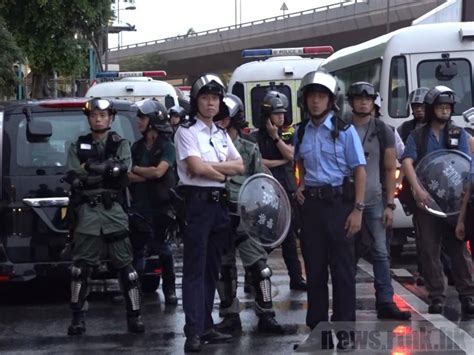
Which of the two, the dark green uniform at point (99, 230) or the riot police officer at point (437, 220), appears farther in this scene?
the riot police officer at point (437, 220)

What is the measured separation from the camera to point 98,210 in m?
8.52

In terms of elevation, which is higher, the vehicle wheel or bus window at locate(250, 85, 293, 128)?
bus window at locate(250, 85, 293, 128)

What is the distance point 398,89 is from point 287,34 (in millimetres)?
51761

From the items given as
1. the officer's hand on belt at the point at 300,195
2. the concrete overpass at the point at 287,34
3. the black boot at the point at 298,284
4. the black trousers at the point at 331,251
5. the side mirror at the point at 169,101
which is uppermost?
the concrete overpass at the point at 287,34

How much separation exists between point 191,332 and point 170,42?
6981cm

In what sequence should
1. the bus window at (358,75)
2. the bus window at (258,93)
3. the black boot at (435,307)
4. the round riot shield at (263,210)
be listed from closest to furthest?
the round riot shield at (263,210) < the black boot at (435,307) < the bus window at (358,75) < the bus window at (258,93)

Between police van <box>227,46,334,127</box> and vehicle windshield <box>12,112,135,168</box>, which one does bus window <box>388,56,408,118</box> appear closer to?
vehicle windshield <box>12,112,135,168</box>

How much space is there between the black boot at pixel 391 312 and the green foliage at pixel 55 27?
41.7ft

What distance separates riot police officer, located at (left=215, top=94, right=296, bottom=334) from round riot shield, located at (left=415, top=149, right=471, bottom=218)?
A: 4.79 ft

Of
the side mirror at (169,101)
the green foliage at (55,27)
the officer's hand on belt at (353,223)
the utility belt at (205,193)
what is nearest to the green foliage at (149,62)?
the green foliage at (55,27)

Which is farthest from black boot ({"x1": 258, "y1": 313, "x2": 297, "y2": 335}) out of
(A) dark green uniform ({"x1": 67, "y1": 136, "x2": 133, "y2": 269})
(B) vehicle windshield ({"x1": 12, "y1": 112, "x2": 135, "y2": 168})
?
(B) vehicle windshield ({"x1": 12, "y1": 112, "x2": 135, "y2": 168})

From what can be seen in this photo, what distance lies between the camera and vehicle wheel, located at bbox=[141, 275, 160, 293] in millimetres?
10656

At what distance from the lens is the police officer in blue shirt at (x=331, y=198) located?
7631mm

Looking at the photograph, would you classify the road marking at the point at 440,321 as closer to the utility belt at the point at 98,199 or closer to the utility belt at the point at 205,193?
the utility belt at the point at 205,193
